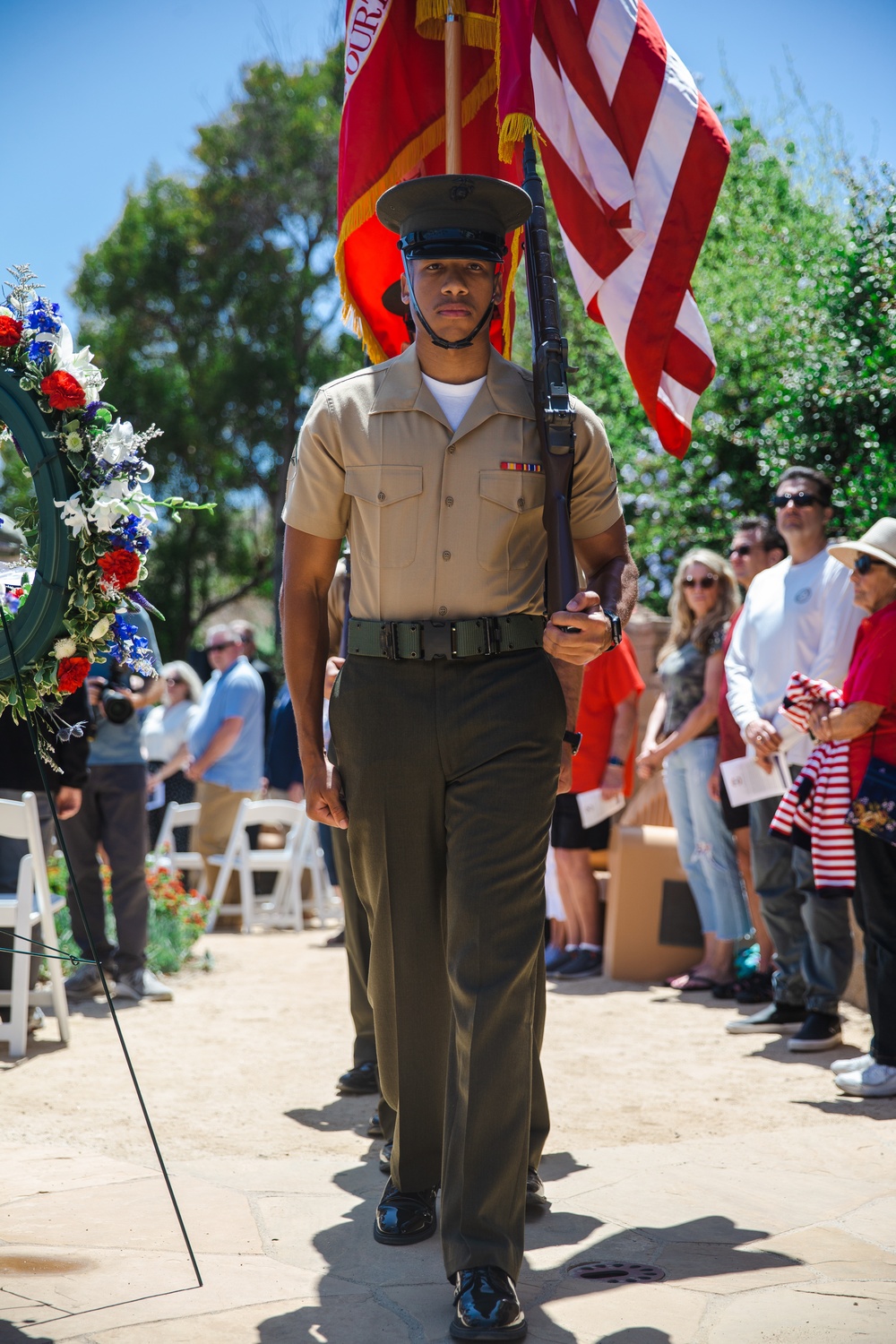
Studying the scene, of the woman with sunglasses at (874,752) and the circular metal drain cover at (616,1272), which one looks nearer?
the circular metal drain cover at (616,1272)

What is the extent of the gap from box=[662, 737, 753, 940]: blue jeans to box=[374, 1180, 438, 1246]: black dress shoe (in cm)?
377

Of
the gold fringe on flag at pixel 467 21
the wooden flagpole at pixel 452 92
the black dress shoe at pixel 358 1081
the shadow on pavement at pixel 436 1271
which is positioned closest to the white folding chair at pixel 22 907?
the black dress shoe at pixel 358 1081

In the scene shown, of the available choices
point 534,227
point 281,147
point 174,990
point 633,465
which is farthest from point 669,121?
point 281,147

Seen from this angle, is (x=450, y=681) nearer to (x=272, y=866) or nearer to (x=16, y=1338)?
(x=16, y=1338)

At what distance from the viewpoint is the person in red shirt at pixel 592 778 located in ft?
24.2

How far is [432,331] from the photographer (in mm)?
3092

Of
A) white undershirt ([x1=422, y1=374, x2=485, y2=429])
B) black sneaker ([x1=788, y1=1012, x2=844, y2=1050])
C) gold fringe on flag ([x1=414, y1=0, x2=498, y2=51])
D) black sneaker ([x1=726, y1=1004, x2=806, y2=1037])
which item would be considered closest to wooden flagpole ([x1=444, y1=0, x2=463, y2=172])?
gold fringe on flag ([x1=414, y1=0, x2=498, y2=51])

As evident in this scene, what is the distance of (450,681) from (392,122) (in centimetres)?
263

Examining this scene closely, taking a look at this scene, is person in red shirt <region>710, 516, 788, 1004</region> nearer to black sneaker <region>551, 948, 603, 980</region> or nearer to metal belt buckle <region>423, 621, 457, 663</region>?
black sneaker <region>551, 948, 603, 980</region>

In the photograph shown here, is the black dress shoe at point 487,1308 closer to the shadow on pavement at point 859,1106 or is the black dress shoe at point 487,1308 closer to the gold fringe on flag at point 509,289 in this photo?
the shadow on pavement at point 859,1106

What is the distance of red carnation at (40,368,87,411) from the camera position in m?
3.06

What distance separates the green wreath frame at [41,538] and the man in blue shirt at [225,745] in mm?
7117

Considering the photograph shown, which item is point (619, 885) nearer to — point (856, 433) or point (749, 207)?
point (856, 433)

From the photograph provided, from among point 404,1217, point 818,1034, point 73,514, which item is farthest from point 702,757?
point 73,514
